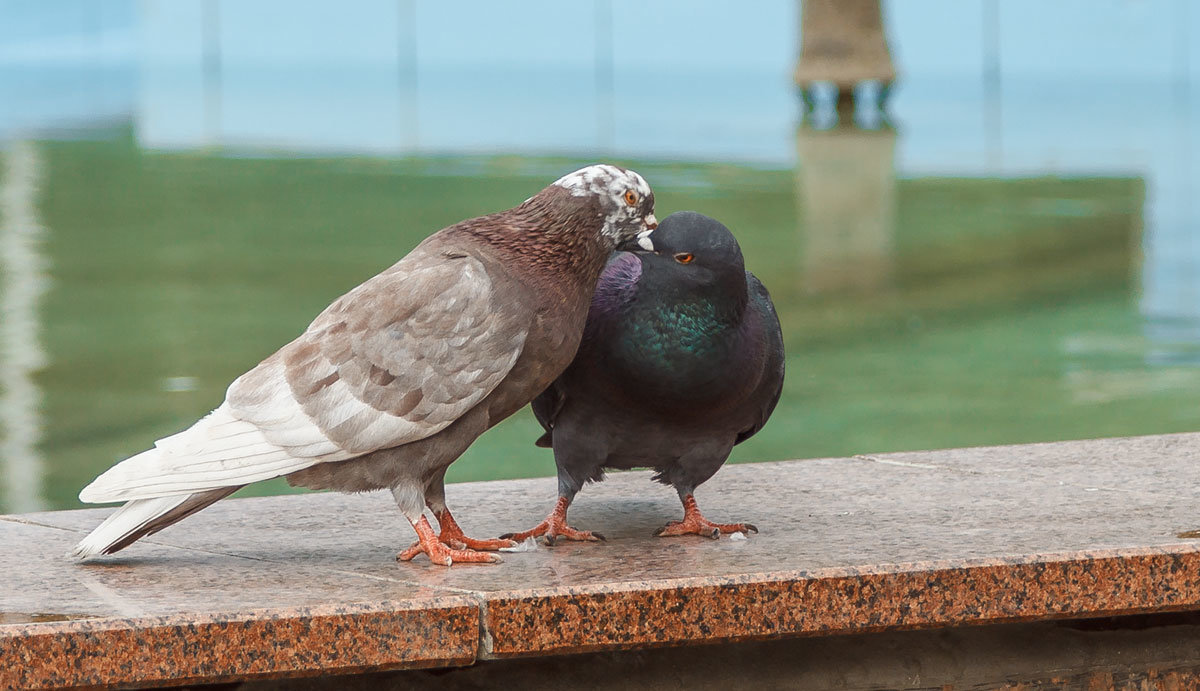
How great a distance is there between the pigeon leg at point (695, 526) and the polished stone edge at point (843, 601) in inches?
21.0

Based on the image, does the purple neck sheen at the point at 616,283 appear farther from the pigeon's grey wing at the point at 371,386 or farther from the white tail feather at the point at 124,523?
the white tail feather at the point at 124,523

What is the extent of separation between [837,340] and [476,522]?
5.21 metres

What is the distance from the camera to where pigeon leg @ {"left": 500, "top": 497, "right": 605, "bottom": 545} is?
3.38 metres

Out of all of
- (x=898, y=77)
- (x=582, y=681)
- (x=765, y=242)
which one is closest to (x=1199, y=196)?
(x=765, y=242)

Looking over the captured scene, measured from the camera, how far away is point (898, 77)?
23172 mm

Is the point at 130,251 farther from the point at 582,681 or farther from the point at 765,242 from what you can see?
the point at 582,681

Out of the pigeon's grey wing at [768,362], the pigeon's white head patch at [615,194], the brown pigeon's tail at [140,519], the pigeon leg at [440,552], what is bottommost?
the pigeon leg at [440,552]

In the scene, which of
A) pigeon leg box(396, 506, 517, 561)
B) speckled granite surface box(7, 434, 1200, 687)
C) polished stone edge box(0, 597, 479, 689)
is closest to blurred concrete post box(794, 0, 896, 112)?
speckled granite surface box(7, 434, 1200, 687)

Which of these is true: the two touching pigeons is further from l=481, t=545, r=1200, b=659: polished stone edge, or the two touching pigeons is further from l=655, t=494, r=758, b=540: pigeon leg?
l=481, t=545, r=1200, b=659: polished stone edge

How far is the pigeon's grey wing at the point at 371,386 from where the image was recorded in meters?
3.03

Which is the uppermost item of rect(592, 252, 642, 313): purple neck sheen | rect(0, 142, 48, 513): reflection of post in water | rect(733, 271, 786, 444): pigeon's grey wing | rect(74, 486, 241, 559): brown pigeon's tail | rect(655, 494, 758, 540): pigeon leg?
rect(592, 252, 642, 313): purple neck sheen

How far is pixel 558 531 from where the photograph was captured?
11.1 ft

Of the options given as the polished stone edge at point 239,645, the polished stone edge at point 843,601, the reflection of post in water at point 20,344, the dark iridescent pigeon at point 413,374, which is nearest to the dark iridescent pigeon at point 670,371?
the dark iridescent pigeon at point 413,374

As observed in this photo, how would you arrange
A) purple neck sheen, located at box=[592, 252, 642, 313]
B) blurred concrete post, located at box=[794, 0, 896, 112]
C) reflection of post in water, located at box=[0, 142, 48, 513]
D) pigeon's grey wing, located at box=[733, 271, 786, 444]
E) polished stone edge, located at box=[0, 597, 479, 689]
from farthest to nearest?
blurred concrete post, located at box=[794, 0, 896, 112] → reflection of post in water, located at box=[0, 142, 48, 513] → pigeon's grey wing, located at box=[733, 271, 786, 444] → purple neck sheen, located at box=[592, 252, 642, 313] → polished stone edge, located at box=[0, 597, 479, 689]
